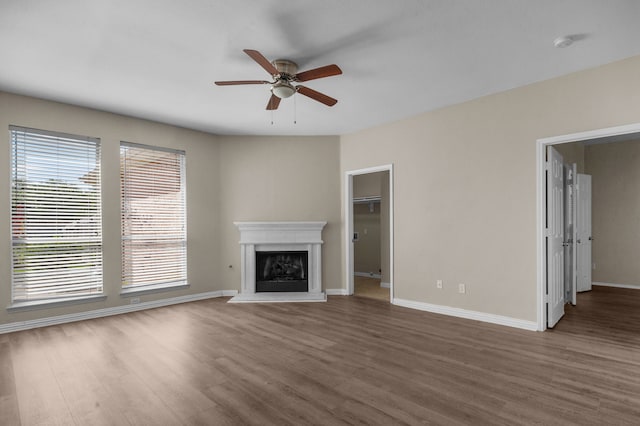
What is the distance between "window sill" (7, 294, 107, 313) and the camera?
4.07m

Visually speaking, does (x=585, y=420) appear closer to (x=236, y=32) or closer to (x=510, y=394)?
(x=510, y=394)

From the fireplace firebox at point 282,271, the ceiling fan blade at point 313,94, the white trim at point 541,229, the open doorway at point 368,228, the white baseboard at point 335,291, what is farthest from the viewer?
the open doorway at point 368,228

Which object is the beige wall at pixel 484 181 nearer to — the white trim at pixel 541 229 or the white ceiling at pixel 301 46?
the white trim at pixel 541 229

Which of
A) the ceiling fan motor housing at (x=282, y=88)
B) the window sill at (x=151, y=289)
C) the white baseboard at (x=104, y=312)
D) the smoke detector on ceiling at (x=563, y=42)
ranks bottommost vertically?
the white baseboard at (x=104, y=312)

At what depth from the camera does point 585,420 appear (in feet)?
6.91

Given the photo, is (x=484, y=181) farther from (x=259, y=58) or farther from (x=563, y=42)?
(x=259, y=58)

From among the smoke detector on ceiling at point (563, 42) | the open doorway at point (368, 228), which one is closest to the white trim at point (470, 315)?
the open doorway at point (368, 228)

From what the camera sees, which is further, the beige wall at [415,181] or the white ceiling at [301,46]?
the beige wall at [415,181]

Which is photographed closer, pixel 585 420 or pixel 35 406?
pixel 585 420

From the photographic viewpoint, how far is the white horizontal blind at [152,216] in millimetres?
5008

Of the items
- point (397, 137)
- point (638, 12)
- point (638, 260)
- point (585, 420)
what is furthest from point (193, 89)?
point (638, 260)

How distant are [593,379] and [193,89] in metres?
4.69

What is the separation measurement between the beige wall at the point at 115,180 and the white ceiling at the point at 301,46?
277mm

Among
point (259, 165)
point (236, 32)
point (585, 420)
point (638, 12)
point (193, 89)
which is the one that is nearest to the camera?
point (585, 420)
